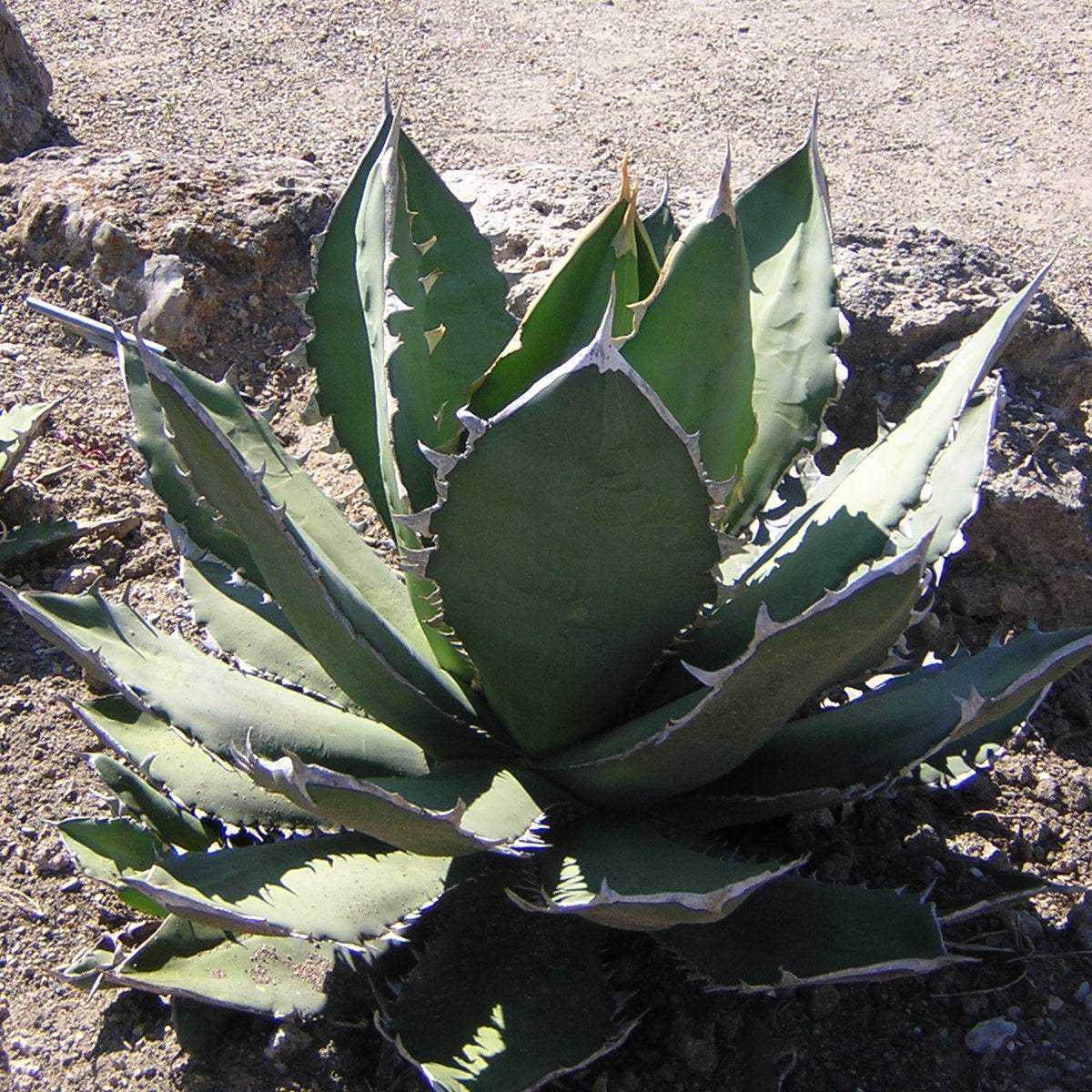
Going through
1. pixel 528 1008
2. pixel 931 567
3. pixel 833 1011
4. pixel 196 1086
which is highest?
pixel 931 567

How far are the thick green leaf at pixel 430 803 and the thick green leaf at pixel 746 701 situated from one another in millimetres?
102

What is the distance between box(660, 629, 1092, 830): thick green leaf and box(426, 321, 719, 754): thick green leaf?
0.19m

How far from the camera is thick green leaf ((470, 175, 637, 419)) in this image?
1498mm

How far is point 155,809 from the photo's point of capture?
182 centimetres

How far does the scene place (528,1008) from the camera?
150 cm

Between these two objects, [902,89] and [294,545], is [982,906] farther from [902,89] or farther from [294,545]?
[902,89]

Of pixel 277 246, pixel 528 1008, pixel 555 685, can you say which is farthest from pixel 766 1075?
pixel 277 246

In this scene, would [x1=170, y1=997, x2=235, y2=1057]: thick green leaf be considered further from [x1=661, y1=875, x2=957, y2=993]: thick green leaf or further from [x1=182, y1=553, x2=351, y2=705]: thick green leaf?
[x1=661, y1=875, x2=957, y2=993]: thick green leaf

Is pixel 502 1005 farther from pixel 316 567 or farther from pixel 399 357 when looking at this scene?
pixel 399 357

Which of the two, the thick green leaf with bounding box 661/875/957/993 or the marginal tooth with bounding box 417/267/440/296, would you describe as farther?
A: the marginal tooth with bounding box 417/267/440/296

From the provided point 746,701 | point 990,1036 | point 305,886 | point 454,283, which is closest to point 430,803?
point 305,886

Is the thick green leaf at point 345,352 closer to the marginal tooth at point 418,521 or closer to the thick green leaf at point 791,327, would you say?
the marginal tooth at point 418,521

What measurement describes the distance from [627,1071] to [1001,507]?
123 centimetres

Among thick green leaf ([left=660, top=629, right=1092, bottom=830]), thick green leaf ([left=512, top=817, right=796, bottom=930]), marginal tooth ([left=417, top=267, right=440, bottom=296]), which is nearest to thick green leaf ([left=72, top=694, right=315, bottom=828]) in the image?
thick green leaf ([left=512, top=817, right=796, bottom=930])
